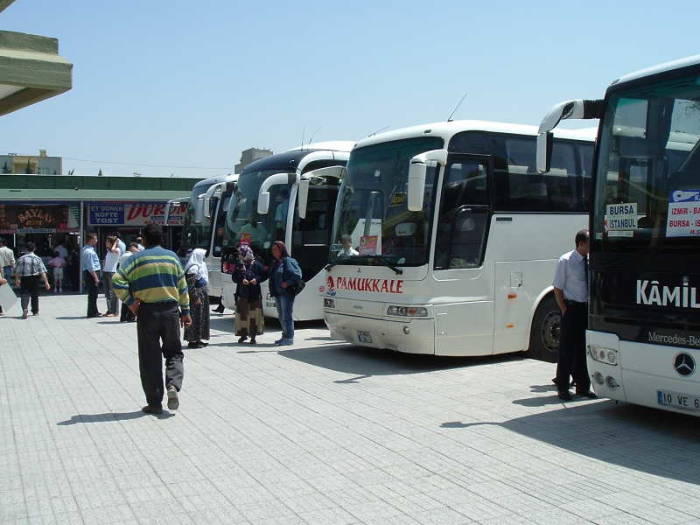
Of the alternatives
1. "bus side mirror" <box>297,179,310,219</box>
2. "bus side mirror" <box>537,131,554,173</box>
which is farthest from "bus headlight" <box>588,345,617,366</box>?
"bus side mirror" <box>297,179,310,219</box>

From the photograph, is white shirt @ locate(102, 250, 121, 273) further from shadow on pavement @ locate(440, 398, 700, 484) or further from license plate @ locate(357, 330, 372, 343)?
shadow on pavement @ locate(440, 398, 700, 484)

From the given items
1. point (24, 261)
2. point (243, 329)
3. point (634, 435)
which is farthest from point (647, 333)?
point (24, 261)

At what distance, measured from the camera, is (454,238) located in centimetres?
1030

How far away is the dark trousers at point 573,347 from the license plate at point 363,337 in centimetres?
318

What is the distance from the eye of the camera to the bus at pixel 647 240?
6.70 m

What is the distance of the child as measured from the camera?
27281mm

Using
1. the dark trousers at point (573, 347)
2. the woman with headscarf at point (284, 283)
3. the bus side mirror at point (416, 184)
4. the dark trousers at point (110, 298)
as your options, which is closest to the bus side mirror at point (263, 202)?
the woman with headscarf at point (284, 283)

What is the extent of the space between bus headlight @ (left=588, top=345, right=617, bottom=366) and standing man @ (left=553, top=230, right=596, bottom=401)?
42.8 inches

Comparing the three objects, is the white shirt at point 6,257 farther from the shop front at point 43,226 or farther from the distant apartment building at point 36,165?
the distant apartment building at point 36,165

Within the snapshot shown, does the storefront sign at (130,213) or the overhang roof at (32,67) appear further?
the storefront sign at (130,213)

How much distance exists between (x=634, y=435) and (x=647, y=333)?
1018 mm

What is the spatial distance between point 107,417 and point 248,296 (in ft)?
18.7

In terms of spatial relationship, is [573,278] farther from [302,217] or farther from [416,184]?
[302,217]

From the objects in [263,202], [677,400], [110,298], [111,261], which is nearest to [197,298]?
[263,202]
